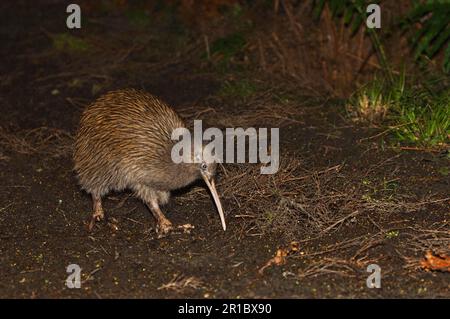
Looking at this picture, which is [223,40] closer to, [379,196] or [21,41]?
[21,41]

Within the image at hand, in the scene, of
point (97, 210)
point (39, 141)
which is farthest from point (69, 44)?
point (97, 210)

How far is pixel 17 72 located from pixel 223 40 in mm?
2449

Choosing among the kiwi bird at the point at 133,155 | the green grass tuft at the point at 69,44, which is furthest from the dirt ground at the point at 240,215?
the green grass tuft at the point at 69,44

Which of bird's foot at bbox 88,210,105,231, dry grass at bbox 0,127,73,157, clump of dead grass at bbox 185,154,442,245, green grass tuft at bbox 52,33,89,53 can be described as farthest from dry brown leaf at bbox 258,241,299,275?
green grass tuft at bbox 52,33,89,53

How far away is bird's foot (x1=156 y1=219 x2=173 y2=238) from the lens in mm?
5234

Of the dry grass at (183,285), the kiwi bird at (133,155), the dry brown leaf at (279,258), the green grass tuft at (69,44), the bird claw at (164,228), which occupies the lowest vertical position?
the dry grass at (183,285)

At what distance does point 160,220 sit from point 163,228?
90mm

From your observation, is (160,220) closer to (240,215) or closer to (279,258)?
(240,215)

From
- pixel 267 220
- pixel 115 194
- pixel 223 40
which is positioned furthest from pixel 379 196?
pixel 223 40

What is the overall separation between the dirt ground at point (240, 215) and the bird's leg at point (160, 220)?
101 millimetres

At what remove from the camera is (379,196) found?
220 inches

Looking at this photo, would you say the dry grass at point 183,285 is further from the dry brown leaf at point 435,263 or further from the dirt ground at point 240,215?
the dry brown leaf at point 435,263

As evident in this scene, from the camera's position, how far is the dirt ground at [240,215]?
4.48 metres
